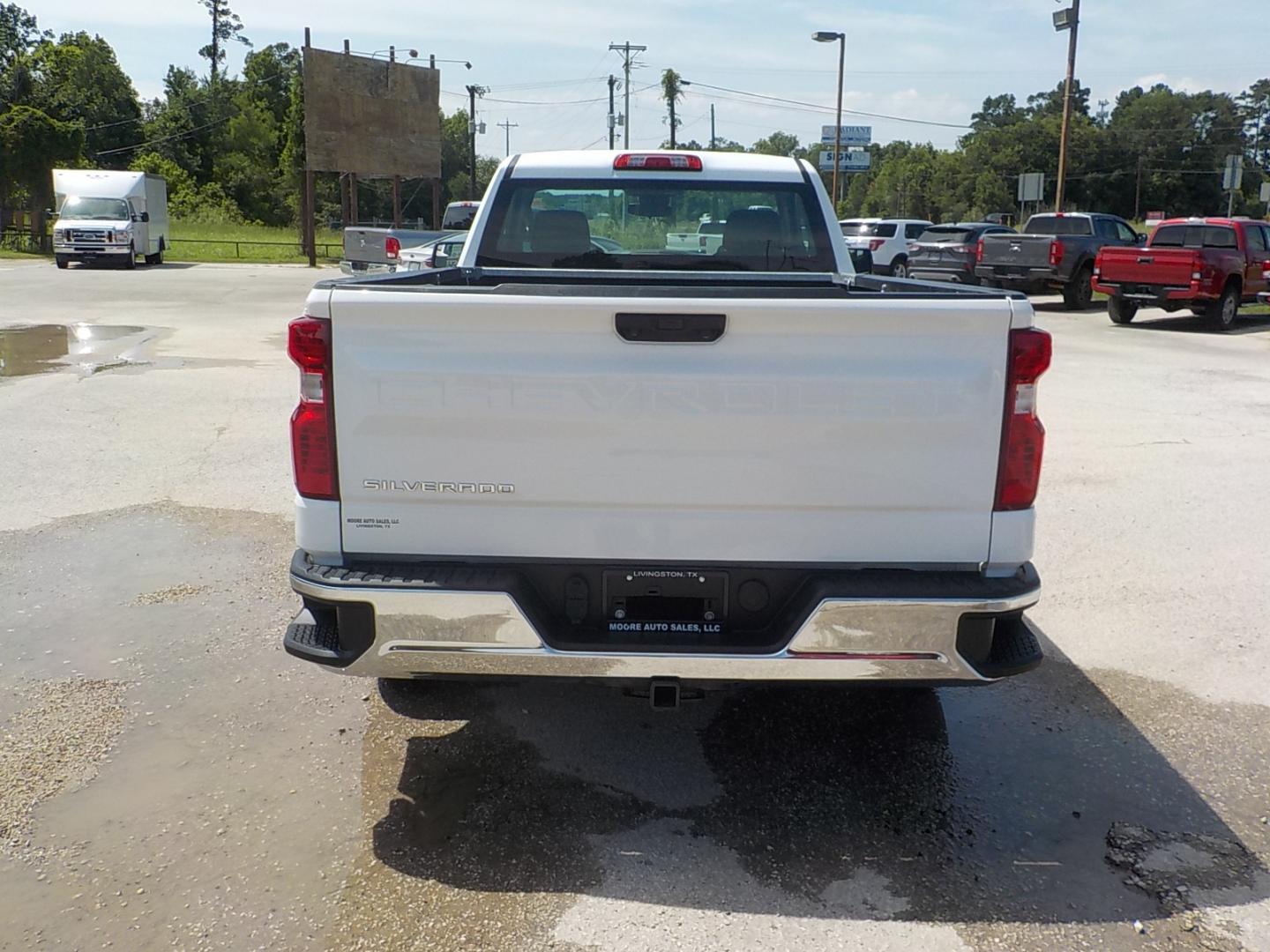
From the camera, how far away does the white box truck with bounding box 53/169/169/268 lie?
33156mm

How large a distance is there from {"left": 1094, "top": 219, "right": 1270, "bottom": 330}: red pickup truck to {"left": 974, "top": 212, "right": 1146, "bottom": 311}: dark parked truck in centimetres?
170

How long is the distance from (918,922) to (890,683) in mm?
653

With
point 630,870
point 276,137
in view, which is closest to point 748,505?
point 630,870

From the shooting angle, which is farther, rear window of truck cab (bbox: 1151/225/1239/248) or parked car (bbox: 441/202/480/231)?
parked car (bbox: 441/202/480/231)

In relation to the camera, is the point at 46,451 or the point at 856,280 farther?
the point at 46,451

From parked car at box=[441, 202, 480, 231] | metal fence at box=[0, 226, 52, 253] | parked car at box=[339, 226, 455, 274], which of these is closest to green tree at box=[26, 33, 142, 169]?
metal fence at box=[0, 226, 52, 253]

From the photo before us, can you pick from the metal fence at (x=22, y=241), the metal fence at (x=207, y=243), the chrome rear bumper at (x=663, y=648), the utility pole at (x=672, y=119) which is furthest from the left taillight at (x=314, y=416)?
the utility pole at (x=672, y=119)

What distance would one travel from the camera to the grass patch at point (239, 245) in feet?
144

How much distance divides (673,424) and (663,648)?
638 millimetres

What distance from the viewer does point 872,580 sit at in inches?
128

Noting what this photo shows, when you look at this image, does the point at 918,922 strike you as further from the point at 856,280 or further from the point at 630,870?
the point at 856,280

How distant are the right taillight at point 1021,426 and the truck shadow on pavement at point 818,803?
2.61 ft

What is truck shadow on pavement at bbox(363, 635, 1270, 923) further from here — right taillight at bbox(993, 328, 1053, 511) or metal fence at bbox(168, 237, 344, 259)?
metal fence at bbox(168, 237, 344, 259)

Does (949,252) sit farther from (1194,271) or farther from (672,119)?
(672,119)
